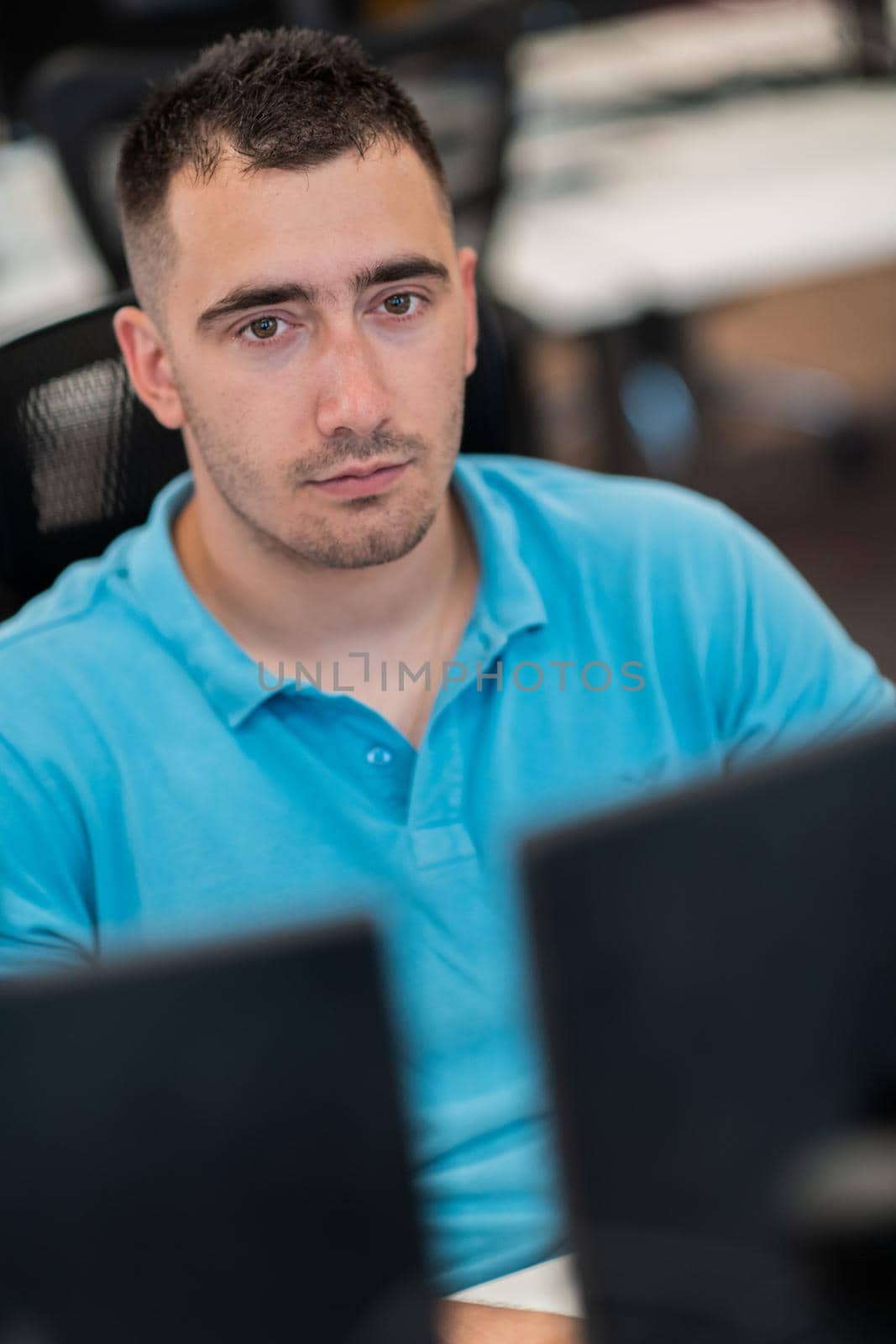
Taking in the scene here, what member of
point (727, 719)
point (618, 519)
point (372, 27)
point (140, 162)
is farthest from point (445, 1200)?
point (372, 27)

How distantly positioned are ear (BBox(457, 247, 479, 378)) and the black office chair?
260 mm

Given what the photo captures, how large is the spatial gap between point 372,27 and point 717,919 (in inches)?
77.8

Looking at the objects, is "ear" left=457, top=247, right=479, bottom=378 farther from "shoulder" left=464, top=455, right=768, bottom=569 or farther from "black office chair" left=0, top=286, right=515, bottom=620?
"black office chair" left=0, top=286, right=515, bottom=620

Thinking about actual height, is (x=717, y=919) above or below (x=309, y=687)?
below

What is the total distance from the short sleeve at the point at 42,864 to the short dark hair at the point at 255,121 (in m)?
0.36

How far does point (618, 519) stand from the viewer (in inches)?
50.3

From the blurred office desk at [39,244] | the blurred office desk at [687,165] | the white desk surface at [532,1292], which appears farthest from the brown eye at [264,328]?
the blurred office desk at [687,165]

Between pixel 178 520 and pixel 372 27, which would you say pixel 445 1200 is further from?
pixel 372 27

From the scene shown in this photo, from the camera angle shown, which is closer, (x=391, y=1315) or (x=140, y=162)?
(x=391, y=1315)

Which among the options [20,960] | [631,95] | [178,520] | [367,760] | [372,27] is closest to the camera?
[20,960]

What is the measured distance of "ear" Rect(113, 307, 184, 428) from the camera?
121cm

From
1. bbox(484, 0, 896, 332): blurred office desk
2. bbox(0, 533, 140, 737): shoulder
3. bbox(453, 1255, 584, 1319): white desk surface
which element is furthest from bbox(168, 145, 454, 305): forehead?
bbox(484, 0, 896, 332): blurred office desk

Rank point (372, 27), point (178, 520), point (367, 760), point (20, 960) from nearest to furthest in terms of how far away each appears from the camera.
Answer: point (20, 960)
point (367, 760)
point (178, 520)
point (372, 27)

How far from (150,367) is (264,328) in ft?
0.60
